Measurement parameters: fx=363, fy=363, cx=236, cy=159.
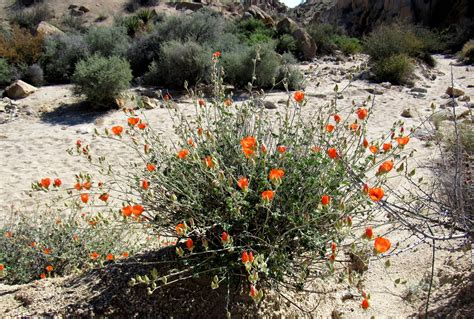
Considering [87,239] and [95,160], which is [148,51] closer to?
[95,160]

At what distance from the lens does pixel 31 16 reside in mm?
24578

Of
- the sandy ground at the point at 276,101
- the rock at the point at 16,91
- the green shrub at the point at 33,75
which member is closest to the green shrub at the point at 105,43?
the green shrub at the point at 33,75

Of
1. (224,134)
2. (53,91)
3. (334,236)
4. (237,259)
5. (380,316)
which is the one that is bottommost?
(53,91)

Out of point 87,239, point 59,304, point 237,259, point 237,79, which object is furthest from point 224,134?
point 237,79

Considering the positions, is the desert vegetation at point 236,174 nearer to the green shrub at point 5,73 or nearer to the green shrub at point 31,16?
the green shrub at point 5,73

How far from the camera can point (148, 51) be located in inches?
499

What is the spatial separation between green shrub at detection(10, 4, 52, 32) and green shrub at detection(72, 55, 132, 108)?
59.3 feet

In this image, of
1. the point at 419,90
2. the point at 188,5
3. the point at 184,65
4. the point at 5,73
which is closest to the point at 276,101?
the point at 184,65

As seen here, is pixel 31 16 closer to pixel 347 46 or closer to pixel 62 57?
pixel 62 57

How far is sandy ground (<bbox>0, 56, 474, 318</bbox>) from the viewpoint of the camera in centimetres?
228

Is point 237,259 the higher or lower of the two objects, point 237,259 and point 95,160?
the higher

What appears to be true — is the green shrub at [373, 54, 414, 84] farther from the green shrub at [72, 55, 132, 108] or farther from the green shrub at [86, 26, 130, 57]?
the green shrub at [86, 26, 130, 57]

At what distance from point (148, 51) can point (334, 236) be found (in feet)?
39.9

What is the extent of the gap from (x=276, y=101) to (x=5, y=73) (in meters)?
7.76
